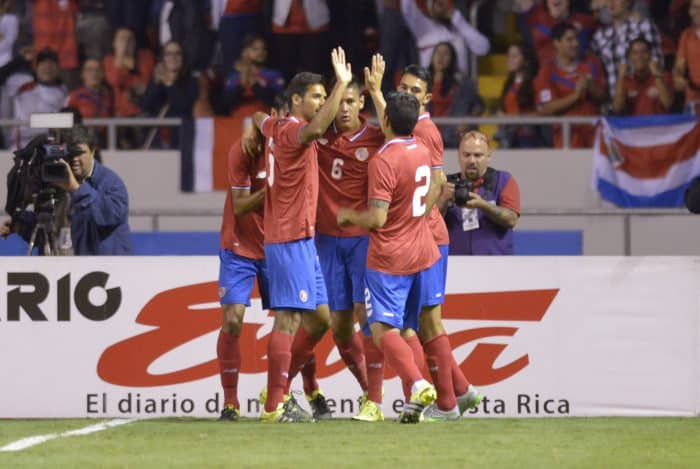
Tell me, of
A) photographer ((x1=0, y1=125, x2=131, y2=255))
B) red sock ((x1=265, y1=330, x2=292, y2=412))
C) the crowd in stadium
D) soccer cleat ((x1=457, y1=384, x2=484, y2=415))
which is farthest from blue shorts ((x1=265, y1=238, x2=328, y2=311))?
the crowd in stadium

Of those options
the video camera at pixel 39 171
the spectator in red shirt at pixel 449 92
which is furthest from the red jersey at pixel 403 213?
the spectator in red shirt at pixel 449 92

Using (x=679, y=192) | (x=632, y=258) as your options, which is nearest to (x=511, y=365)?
(x=632, y=258)

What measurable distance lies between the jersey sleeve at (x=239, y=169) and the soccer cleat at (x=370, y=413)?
1.53 meters

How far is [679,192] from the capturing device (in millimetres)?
15539

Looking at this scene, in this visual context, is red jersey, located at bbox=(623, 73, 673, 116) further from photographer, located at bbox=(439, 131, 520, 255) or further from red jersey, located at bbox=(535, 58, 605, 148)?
photographer, located at bbox=(439, 131, 520, 255)

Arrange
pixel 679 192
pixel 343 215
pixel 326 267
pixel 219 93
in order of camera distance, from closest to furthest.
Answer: pixel 343 215, pixel 326 267, pixel 679 192, pixel 219 93

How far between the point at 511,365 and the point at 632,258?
1.05m

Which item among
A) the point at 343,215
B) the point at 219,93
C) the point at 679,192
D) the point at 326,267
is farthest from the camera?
the point at 219,93

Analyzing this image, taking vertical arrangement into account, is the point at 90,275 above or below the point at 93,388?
above

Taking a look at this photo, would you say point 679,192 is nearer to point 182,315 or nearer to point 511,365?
point 511,365

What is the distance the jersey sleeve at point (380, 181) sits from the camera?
10000 millimetres

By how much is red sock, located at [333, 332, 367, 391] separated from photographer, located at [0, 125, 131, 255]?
2.11 meters

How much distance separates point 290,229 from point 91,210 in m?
2.39

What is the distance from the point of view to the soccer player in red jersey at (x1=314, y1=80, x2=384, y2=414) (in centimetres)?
1076
